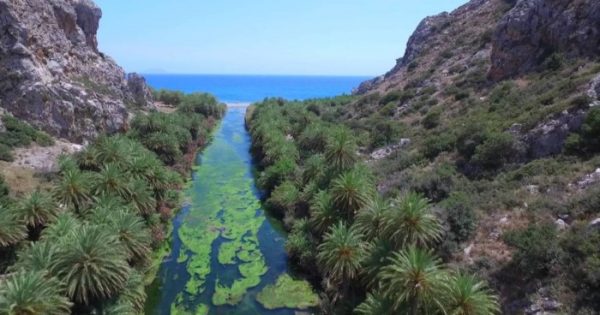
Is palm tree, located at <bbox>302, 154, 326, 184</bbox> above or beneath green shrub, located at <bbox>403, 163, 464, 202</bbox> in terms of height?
beneath

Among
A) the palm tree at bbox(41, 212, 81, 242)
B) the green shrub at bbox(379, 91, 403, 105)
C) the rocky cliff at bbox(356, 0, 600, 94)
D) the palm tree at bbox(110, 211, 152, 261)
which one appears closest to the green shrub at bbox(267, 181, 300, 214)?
the palm tree at bbox(110, 211, 152, 261)

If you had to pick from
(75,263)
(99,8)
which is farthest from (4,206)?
(99,8)

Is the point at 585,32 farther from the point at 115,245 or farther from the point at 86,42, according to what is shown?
the point at 86,42

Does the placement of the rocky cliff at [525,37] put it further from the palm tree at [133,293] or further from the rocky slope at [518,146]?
the palm tree at [133,293]

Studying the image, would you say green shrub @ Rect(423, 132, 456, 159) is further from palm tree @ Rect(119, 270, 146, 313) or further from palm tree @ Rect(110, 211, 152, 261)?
palm tree @ Rect(119, 270, 146, 313)

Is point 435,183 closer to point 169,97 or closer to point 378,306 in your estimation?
point 378,306

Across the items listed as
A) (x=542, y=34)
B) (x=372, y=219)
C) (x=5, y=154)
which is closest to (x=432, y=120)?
(x=542, y=34)
